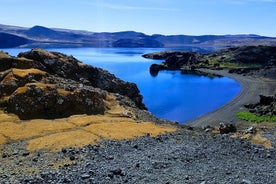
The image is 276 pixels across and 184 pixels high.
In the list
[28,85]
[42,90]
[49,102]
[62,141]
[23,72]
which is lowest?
[62,141]

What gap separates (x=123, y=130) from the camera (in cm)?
3472

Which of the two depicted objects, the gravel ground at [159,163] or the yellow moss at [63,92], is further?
the yellow moss at [63,92]

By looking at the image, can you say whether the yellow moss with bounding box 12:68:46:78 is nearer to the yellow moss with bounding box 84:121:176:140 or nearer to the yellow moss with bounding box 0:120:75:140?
the yellow moss with bounding box 0:120:75:140

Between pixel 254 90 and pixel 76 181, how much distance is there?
509 ft

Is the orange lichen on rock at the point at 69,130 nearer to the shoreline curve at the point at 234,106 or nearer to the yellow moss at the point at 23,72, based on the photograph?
the yellow moss at the point at 23,72

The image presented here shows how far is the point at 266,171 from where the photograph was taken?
2606cm

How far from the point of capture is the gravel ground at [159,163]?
23.5 meters

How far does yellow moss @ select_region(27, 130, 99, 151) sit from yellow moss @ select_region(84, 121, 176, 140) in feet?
4.38

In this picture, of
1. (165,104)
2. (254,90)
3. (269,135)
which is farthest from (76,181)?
(254,90)

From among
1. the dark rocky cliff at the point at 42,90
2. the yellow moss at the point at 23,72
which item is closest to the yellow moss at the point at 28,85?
the dark rocky cliff at the point at 42,90

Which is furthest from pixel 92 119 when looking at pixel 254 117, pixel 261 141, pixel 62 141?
pixel 254 117

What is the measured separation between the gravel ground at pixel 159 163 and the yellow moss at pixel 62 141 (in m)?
1.34

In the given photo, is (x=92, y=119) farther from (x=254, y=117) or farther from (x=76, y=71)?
(x=254, y=117)

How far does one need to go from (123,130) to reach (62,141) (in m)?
6.49
